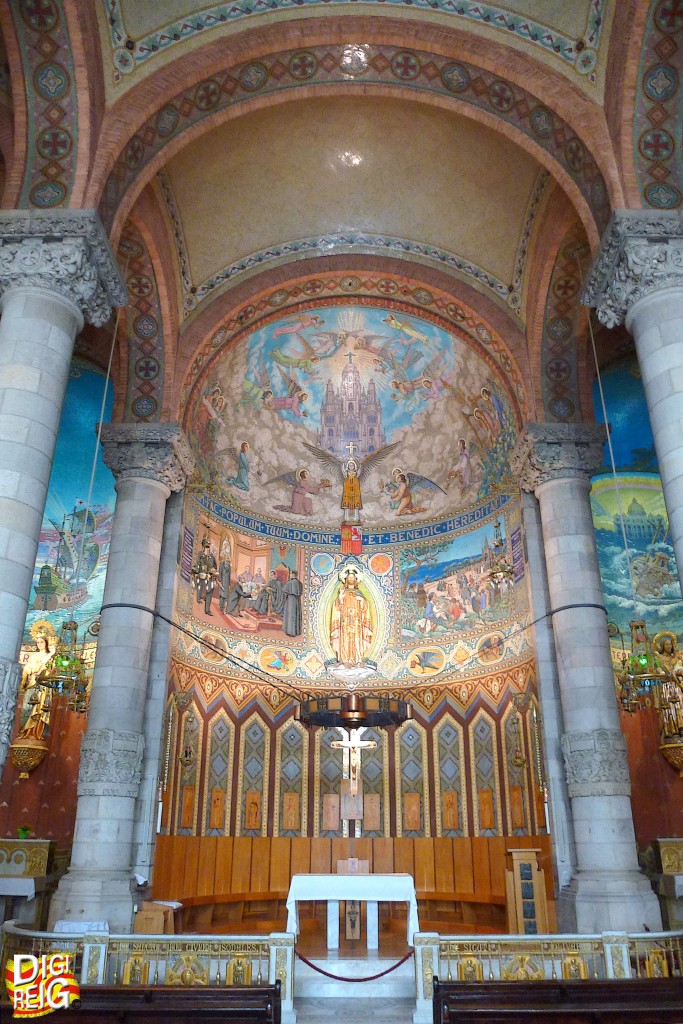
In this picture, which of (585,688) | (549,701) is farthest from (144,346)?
(585,688)

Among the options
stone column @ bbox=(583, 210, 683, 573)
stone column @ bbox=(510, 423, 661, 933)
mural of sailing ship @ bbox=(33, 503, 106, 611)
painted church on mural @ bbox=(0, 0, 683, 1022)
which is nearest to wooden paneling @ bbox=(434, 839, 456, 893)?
painted church on mural @ bbox=(0, 0, 683, 1022)

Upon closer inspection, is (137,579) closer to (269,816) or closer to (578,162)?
(269,816)

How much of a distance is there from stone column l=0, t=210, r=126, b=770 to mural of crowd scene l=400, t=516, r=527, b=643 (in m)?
8.95

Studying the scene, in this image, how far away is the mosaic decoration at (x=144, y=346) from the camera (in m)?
13.9

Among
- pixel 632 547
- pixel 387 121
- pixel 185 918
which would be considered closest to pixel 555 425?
pixel 632 547

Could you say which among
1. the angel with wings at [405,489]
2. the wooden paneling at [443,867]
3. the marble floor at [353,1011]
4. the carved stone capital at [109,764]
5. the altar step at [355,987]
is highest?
the angel with wings at [405,489]

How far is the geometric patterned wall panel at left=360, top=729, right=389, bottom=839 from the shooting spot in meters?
15.7

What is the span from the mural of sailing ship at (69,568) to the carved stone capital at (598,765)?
411 inches

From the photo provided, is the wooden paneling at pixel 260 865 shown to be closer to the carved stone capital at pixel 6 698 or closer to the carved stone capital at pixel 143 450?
the carved stone capital at pixel 143 450

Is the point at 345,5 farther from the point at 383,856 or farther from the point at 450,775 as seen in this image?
the point at 383,856

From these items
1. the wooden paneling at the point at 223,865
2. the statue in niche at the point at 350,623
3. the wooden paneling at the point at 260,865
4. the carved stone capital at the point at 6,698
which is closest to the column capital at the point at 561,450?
the statue in niche at the point at 350,623

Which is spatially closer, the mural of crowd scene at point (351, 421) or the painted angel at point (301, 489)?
the mural of crowd scene at point (351, 421)

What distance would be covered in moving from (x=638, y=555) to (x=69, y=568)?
475 inches

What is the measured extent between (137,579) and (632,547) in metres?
10.1
